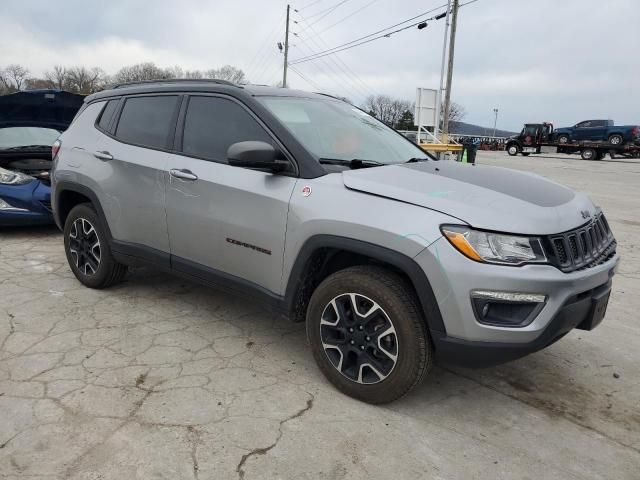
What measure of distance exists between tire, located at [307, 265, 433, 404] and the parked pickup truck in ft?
110

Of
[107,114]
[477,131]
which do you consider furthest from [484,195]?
[477,131]

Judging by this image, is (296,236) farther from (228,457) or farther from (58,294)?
(58,294)

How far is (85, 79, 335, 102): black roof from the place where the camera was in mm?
3488

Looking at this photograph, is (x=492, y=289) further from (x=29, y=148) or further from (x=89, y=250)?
(x=29, y=148)

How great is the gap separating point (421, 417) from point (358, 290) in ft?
2.57

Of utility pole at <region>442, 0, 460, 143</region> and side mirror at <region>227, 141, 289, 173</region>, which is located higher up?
utility pole at <region>442, 0, 460, 143</region>

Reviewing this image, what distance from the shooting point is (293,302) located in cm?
306

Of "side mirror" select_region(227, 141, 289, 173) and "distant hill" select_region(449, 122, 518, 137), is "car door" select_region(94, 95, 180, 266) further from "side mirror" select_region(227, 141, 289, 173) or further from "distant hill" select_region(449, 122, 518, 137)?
"distant hill" select_region(449, 122, 518, 137)

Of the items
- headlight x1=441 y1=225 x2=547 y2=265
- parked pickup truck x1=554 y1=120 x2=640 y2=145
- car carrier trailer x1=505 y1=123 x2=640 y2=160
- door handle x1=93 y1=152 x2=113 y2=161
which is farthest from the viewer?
car carrier trailer x1=505 y1=123 x2=640 y2=160

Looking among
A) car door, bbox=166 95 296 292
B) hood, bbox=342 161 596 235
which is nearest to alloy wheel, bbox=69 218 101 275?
car door, bbox=166 95 296 292

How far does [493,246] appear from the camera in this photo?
95.0 inches

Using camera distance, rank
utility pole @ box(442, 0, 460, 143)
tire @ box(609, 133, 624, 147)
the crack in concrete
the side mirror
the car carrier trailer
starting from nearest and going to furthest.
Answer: the crack in concrete < the side mirror < utility pole @ box(442, 0, 460, 143) < tire @ box(609, 133, 624, 147) < the car carrier trailer

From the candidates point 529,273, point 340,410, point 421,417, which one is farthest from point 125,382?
point 529,273

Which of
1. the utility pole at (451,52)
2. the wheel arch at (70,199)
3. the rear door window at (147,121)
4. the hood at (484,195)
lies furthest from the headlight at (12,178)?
the utility pole at (451,52)
